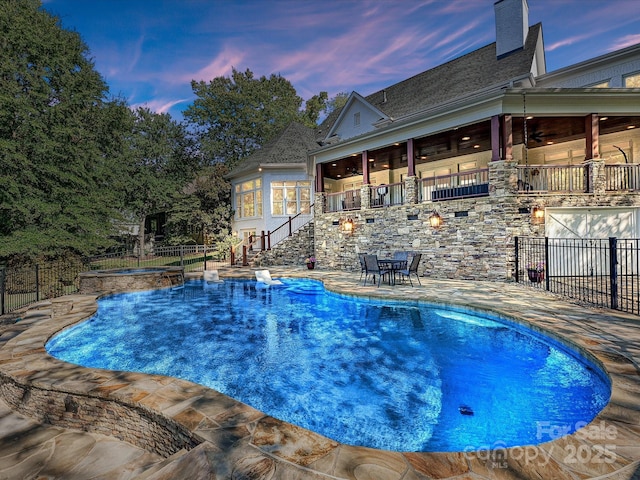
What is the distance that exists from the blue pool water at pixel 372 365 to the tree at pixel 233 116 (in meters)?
23.6

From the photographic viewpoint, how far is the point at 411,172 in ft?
42.6

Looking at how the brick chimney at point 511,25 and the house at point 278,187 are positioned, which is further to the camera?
the house at point 278,187

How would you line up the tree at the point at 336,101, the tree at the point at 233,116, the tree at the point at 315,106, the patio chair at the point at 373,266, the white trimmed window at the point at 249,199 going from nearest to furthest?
1. the patio chair at the point at 373,266
2. the white trimmed window at the point at 249,199
3. the tree at the point at 233,116
4. the tree at the point at 315,106
5. the tree at the point at 336,101

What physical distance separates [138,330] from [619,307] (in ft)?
35.2

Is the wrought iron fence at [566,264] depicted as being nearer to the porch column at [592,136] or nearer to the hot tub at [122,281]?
the porch column at [592,136]

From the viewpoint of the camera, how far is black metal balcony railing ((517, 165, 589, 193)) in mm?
10914

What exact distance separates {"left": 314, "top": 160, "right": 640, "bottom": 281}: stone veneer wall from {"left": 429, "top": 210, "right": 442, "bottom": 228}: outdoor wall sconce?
0.15m

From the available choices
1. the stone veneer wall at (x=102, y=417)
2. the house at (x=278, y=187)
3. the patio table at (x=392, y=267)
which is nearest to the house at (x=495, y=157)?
the patio table at (x=392, y=267)

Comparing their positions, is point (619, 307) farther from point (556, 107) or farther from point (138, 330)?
point (138, 330)

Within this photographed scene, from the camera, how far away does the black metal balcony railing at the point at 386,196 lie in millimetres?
14383

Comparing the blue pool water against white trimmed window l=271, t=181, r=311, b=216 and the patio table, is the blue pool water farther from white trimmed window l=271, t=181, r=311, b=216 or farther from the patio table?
white trimmed window l=271, t=181, r=311, b=216

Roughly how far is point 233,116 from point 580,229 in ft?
94.9

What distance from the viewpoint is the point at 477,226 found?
36.2 feet

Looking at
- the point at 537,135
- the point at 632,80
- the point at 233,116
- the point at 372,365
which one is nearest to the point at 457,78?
the point at 537,135
